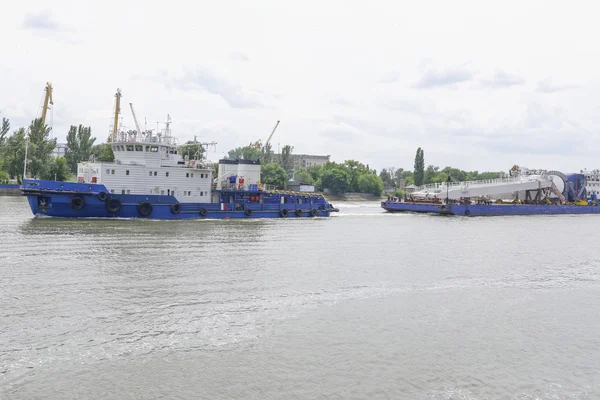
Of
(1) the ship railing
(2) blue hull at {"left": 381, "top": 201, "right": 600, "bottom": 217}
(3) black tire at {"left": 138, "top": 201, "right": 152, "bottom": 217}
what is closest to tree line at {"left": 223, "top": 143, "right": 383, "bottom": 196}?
(1) the ship railing

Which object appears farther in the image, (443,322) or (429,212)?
(429,212)

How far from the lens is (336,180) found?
116312mm

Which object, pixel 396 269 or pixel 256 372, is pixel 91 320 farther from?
pixel 396 269

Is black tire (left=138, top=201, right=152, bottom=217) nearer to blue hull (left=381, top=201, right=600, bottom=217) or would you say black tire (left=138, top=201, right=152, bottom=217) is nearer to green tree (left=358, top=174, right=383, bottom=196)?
blue hull (left=381, top=201, right=600, bottom=217)

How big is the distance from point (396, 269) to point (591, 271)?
8930 mm

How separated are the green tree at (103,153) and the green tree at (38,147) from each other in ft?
20.6

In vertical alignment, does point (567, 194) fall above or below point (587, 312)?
above

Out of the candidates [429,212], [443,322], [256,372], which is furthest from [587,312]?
[429,212]

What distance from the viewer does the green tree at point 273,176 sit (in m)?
104

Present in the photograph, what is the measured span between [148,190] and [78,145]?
168ft

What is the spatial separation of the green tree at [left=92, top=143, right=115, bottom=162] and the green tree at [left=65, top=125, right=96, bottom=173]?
1063 mm

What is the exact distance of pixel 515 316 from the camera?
627 inches

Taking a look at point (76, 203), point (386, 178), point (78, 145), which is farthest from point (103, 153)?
point (386, 178)

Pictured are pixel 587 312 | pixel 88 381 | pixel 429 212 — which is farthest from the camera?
pixel 429 212
